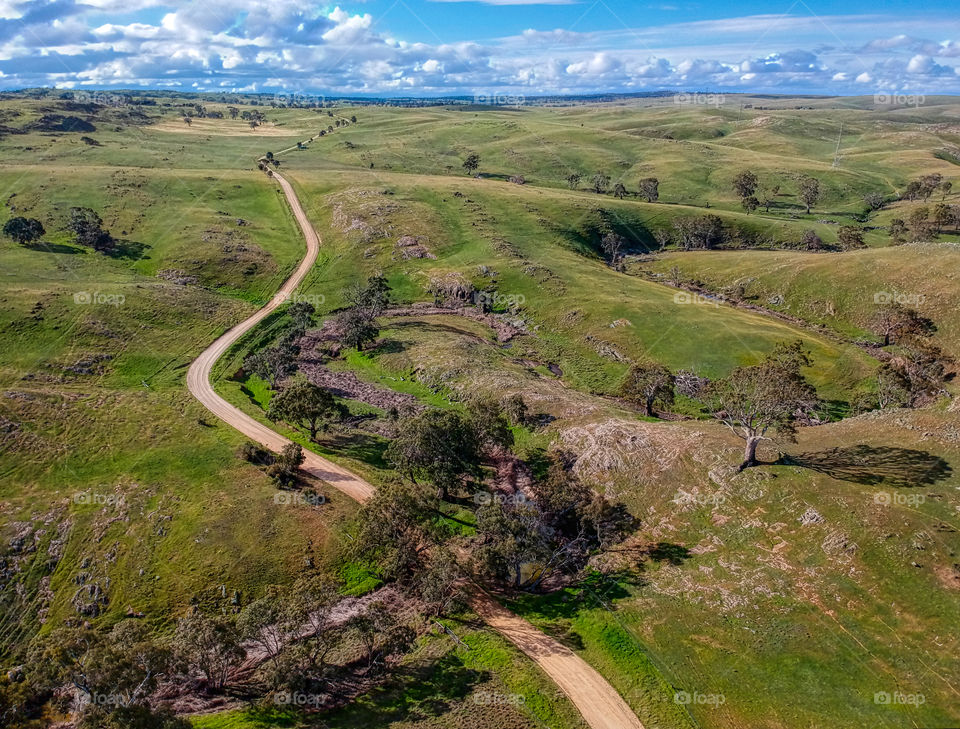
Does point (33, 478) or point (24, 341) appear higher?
point (24, 341)

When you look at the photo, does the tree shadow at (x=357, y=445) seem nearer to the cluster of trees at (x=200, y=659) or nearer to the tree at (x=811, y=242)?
the cluster of trees at (x=200, y=659)

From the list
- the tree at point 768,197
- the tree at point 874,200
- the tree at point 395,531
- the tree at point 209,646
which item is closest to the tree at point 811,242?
the tree at point 768,197

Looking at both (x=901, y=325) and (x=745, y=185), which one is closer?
(x=901, y=325)

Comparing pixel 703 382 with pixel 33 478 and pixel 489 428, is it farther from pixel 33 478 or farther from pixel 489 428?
pixel 33 478

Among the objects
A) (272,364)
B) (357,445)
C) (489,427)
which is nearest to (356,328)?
(272,364)

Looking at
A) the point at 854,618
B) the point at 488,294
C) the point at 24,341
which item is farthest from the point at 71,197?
the point at 854,618

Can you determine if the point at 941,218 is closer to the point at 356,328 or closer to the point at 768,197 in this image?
the point at 768,197

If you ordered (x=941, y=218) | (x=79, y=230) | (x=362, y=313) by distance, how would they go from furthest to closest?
(x=941, y=218) < (x=79, y=230) < (x=362, y=313)
